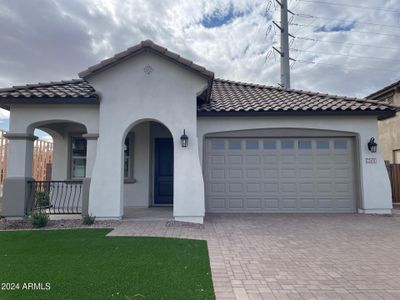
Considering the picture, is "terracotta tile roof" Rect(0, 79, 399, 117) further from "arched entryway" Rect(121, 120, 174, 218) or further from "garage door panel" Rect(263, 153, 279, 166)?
"arched entryway" Rect(121, 120, 174, 218)

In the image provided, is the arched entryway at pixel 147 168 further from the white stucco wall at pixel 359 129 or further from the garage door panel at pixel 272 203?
the garage door panel at pixel 272 203

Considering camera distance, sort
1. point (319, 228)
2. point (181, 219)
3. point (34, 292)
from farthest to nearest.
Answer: point (181, 219) < point (319, 228) < point (34, 292)

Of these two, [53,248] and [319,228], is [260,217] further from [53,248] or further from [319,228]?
[53,248]

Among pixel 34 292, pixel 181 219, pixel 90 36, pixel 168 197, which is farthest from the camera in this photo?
pixel 90 36

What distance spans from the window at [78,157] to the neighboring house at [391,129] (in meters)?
17.7

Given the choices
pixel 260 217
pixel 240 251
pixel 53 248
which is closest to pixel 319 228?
pixel 260 217

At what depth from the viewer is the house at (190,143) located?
8.47m

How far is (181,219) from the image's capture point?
27.2 ft

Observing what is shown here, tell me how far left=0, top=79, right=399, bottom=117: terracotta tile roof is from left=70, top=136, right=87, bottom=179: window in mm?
2534

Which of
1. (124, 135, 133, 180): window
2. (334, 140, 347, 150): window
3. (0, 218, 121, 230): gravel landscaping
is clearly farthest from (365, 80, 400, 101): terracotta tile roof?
(0, 218, 121, 230): gravel landscaping

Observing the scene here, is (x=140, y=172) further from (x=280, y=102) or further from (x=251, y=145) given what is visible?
(x=280, y=102)

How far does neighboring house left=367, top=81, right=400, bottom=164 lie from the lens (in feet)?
55.0

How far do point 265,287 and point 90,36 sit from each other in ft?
43.1

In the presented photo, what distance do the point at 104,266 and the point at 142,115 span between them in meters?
4.98
